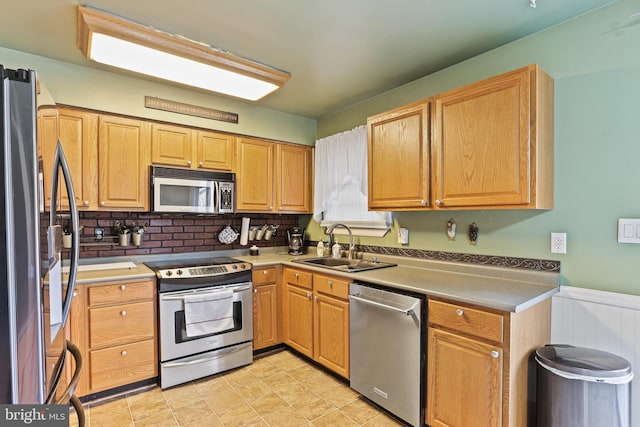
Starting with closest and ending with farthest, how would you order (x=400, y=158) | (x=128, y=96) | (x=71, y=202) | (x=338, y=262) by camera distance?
(x=71, y=202) → (x=400, y=158) → (x=128, y=96) → (x=338, y=262)

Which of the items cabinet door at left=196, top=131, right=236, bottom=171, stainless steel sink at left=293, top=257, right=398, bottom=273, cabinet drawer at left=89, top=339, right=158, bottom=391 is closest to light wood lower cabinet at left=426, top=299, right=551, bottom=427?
stainless steel sink at left=293, top=257, right=398, bottom=273

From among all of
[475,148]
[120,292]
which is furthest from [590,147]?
[120,292]

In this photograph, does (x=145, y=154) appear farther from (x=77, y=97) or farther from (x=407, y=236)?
(x=407, y=236)

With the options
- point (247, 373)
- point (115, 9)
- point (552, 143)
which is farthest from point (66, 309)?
point (552, 143)

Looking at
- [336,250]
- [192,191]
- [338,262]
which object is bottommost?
[338,262]

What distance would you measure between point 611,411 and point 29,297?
221 cm

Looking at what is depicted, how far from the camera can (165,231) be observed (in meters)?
3.12

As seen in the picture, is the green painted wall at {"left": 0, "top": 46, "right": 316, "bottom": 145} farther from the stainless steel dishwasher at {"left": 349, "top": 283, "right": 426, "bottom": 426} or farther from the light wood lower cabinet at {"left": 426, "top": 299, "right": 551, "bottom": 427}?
the light wood lower cabinet at {"left": 426, "top": 299, "right": 551, "bottom": 427}

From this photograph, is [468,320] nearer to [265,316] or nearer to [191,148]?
[265,316]

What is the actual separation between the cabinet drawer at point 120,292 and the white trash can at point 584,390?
2.56m

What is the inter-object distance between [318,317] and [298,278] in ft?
1.33

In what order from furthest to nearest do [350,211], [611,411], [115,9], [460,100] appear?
[350,211], [460,100], [115,9], [611,411]

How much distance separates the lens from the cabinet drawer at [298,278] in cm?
285

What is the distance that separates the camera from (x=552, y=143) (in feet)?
6.41
